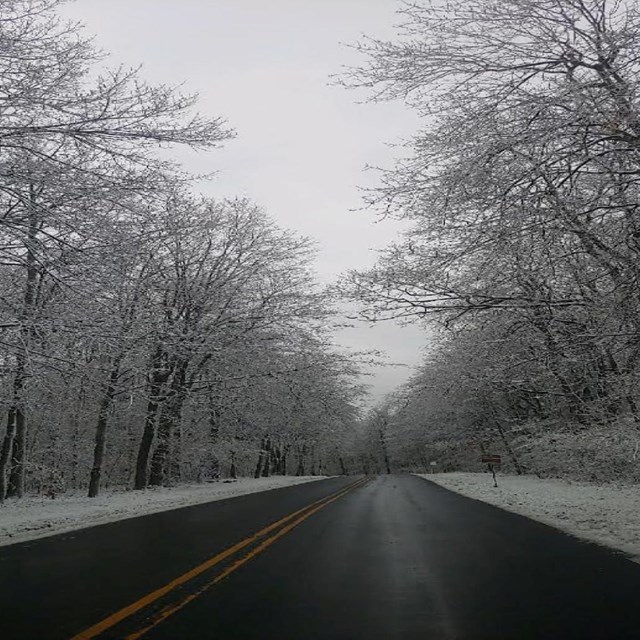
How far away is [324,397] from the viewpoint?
3095 centimetres

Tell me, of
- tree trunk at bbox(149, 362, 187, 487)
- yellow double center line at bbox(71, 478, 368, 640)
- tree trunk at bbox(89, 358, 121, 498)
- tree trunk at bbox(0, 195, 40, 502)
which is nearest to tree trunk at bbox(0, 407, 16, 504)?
tree trunk at bbox(0, 195, 40, 502)

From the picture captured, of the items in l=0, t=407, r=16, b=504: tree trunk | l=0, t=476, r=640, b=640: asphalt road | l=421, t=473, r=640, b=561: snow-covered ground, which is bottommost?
l=421, t=473, r=640, b=561: snow-covered ground

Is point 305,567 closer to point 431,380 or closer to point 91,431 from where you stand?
point 431,380

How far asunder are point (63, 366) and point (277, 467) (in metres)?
47.3

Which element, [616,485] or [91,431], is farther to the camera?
[91,431]

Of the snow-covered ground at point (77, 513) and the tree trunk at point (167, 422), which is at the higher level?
the tree trunk at point (167, 422)

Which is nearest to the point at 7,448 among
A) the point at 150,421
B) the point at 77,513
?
the point at 150,421

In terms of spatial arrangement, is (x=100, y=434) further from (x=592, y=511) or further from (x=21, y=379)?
(x=592, y=511)

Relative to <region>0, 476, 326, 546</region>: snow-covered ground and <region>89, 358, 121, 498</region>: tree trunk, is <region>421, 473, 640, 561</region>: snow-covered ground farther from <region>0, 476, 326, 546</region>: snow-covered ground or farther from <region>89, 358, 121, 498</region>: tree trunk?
<region>89, 358, 121, 498</region>: tree trunk

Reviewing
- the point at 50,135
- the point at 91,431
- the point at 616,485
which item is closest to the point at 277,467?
the point at 91,431

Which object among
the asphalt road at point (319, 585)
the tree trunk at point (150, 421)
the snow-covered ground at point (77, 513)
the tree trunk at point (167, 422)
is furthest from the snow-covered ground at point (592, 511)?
the tree trunk at point (167, 422)

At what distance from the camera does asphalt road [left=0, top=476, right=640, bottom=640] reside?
4395 millimetres

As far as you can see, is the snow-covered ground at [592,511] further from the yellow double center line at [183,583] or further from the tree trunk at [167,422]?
the tree trunk at [167,422]

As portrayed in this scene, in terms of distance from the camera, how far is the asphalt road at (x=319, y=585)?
4.39 m
